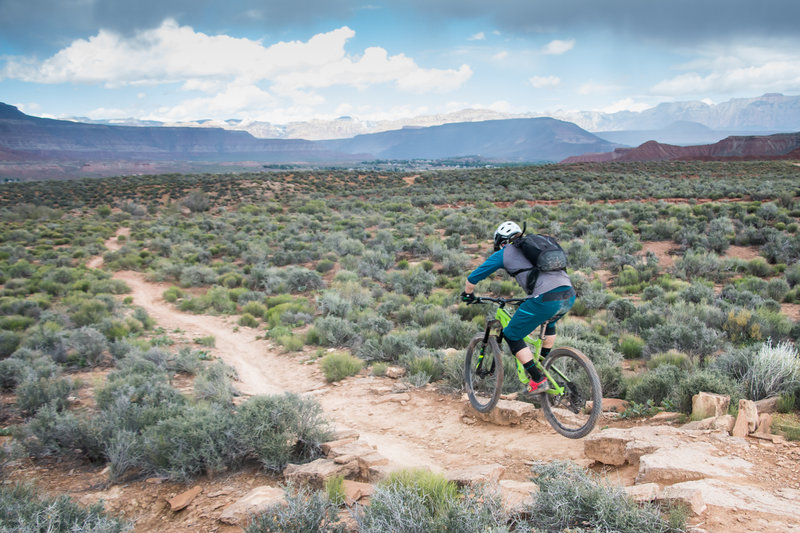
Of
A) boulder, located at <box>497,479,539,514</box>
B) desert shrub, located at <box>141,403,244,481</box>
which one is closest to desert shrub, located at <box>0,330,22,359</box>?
desert shrub, located at <box>141,403,244,481</box>

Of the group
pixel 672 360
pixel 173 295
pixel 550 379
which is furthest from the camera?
pixel 173 295

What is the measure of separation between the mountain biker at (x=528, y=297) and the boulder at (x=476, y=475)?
1237 mm

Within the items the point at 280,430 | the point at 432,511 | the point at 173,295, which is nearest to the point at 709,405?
the point at 432,511

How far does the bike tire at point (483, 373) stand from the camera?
16.1ft

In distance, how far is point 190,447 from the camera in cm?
418

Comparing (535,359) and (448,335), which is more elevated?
(535,359)

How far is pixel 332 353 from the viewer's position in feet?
26.7

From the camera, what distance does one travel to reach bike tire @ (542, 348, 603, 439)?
4.10m

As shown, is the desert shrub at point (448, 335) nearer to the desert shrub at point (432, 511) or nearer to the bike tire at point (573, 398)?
the bike tire at point (573, 398)

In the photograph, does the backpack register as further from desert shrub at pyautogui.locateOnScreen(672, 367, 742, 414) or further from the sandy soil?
desert shrub at pyautogui.locateOnScreen(672, 367, 742, 414)

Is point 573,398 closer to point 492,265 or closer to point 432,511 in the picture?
point 492,265

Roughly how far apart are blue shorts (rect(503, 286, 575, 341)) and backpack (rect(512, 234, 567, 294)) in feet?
0.53

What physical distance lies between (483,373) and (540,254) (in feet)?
6.34

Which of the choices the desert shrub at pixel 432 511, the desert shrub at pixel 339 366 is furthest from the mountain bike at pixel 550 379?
the desert shrub at pixel 339 366
